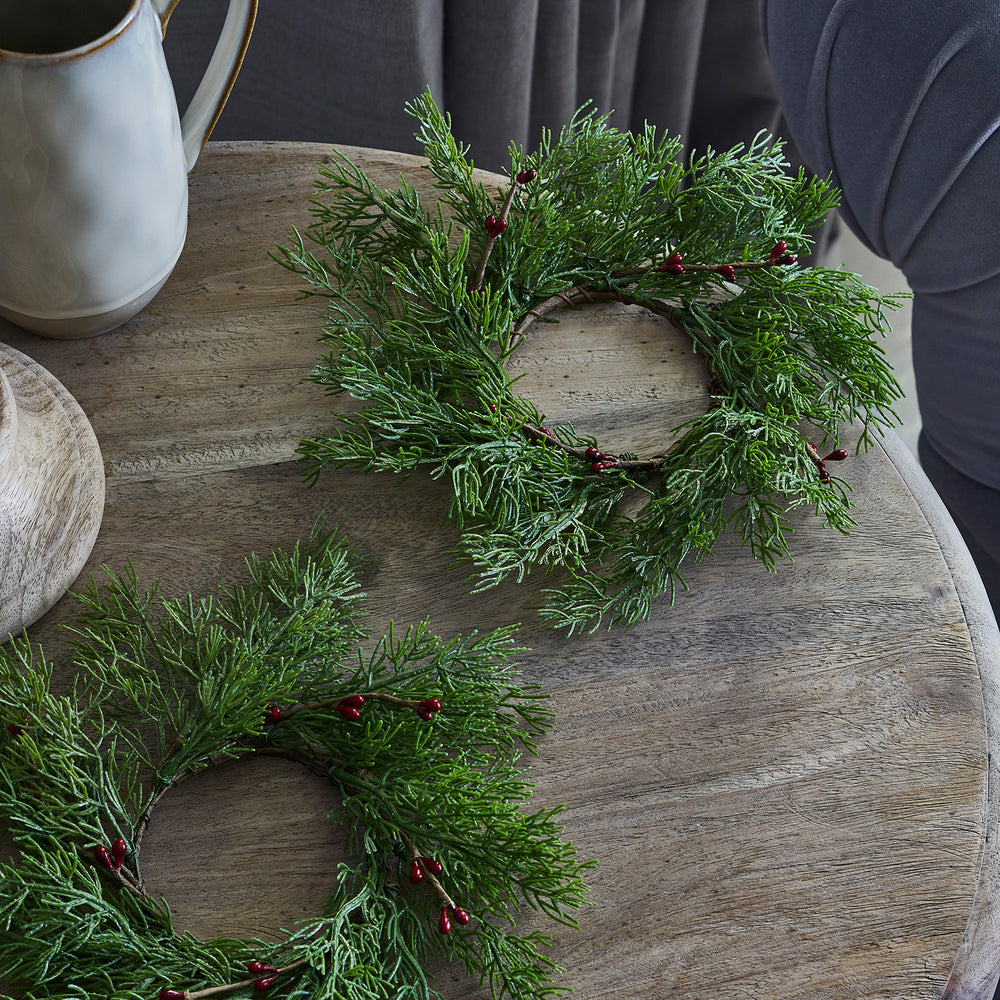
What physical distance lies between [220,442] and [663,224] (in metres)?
0.33

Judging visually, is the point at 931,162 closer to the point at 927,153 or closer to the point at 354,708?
the point at 927,153

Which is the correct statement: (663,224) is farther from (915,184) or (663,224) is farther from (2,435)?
(2,435)

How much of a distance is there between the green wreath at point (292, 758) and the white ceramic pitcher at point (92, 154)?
187 mm

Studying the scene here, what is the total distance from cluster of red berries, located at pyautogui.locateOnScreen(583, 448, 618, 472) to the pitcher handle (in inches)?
12.4

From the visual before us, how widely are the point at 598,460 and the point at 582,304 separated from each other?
0.51 feet

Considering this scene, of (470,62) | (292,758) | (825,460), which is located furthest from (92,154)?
(470,62)

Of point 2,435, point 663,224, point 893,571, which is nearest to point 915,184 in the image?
point 663,224

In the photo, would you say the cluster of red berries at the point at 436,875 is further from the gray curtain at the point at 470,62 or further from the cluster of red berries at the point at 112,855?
the gray curtain at the point at 470,62

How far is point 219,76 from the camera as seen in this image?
0.64 metres

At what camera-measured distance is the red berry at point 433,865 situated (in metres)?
0.45

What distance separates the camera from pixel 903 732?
54 centimetres

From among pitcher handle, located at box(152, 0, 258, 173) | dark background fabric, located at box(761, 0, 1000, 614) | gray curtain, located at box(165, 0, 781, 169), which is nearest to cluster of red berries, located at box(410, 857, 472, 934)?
pitcher handle, located at box(152, 0, 258, 173)

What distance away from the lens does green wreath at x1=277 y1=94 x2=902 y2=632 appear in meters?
0.59

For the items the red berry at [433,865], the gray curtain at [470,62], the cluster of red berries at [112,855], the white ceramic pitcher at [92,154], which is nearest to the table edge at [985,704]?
the red berry at [433,865]
